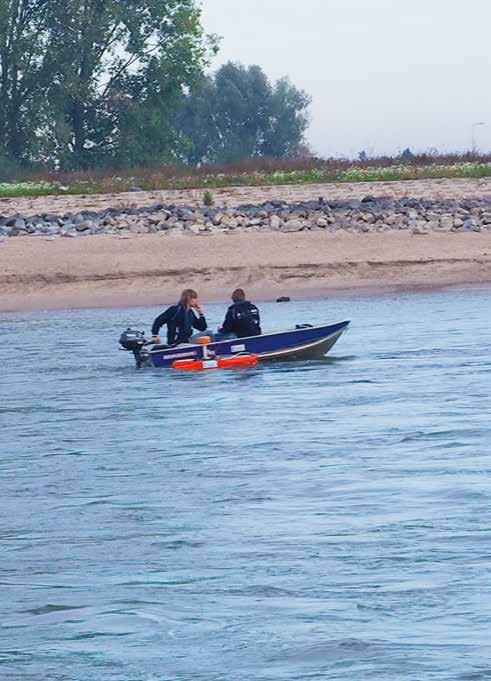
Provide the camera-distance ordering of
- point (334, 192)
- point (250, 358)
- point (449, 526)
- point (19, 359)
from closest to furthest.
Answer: point (449, 526), point (250, 358), point (19, 359), point (334, 192)

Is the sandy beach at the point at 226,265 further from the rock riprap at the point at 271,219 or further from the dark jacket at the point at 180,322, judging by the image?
the dark jacket at the point at 180,322

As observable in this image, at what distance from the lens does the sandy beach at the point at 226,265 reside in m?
35.7

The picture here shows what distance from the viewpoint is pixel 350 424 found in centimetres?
1636

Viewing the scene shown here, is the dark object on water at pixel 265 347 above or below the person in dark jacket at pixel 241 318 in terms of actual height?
below

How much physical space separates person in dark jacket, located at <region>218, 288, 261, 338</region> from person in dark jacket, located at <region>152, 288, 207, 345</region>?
43 cm

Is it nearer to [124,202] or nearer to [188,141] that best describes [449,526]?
[124,202]

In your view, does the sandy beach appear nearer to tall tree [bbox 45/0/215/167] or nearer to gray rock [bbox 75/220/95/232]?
gray rock [bbox 75/220/95/232]

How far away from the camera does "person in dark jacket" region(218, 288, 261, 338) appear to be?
2262cm

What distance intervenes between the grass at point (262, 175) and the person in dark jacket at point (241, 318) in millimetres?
21215

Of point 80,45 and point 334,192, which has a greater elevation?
point 80,45

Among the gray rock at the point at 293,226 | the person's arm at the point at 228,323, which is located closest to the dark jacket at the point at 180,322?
the person's arm at the point at 228,323

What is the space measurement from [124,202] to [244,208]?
4.12 meters

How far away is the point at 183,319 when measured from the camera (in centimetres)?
2295

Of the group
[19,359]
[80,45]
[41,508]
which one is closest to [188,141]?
[80,45]
